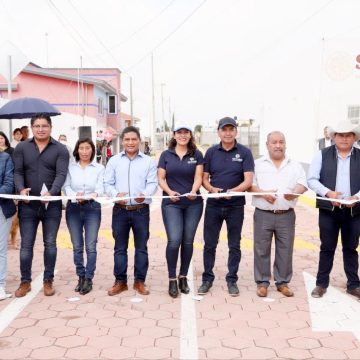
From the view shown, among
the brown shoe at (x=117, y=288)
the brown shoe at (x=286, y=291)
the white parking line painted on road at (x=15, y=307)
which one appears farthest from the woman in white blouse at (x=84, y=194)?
the brown shoe at (x=286, y=291)

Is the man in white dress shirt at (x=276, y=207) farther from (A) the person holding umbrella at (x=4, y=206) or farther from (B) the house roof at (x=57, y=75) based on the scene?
(B) the house roof at (x=57, y=75)

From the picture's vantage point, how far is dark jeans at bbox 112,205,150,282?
520 cm

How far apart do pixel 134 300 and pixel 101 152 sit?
2244cm

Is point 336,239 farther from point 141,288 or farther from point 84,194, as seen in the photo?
point 84,194

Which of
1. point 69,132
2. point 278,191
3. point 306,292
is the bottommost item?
point 306,292

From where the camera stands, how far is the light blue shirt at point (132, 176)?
514 cm

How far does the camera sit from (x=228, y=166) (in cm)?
515

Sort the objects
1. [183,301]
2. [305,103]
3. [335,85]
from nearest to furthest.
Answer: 1. [183,301]
2. [335,85]
3. [305,103]

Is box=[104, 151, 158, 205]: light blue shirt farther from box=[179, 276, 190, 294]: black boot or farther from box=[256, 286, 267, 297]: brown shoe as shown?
box=[256, 286, 267, 297]: brown shoe

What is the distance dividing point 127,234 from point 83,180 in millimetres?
770

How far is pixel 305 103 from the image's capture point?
2170cm

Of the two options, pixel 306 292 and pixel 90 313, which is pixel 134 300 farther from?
pixel 306 292

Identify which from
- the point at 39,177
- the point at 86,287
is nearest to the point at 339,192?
the point at 86,287

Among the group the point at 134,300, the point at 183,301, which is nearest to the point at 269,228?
the point at 183,301
